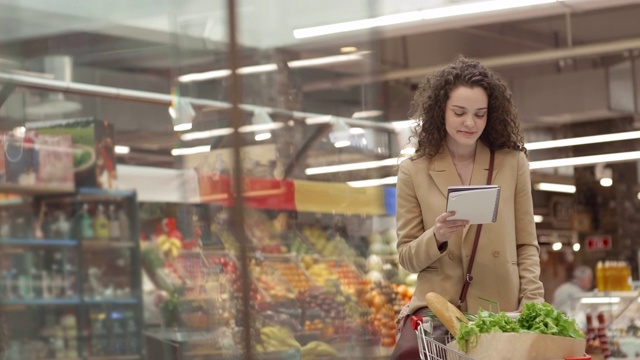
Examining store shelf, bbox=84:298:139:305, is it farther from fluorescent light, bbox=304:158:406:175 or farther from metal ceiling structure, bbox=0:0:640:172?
fluorescent light, bbox=304:158:406:175

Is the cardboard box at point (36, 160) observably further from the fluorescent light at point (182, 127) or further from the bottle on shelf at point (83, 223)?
the fluorescent light at point (182, 127)

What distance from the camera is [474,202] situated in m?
2.71

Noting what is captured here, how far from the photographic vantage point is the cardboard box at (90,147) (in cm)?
472

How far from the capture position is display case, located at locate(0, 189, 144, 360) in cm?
467

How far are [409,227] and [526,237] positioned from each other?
341mm

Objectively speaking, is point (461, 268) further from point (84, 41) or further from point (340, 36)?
point (340, 36)

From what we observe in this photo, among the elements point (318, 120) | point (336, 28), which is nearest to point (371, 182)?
point (318, 120)

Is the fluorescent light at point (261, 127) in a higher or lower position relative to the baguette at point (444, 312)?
higher

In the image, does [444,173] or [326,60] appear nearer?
→ [444,173]

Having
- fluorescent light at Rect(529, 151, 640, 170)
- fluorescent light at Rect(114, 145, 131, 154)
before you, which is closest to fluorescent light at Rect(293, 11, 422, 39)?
fluorescent light at Rect(114, 145, 131, 154)

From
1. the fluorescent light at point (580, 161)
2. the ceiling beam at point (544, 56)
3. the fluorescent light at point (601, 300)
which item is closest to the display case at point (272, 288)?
the fluorescent light at point (601, 300)

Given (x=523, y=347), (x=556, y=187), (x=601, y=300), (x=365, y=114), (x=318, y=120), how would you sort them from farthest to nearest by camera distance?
1. (x=556, y=187)
2. (x=601, y=300)
3. (x=365, y=114)
4. (x=318, y=120)
5. (x=523, y=347)

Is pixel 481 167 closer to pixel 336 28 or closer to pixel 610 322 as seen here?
pixel 336 28

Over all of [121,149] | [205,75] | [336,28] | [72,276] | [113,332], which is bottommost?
[113,332]
